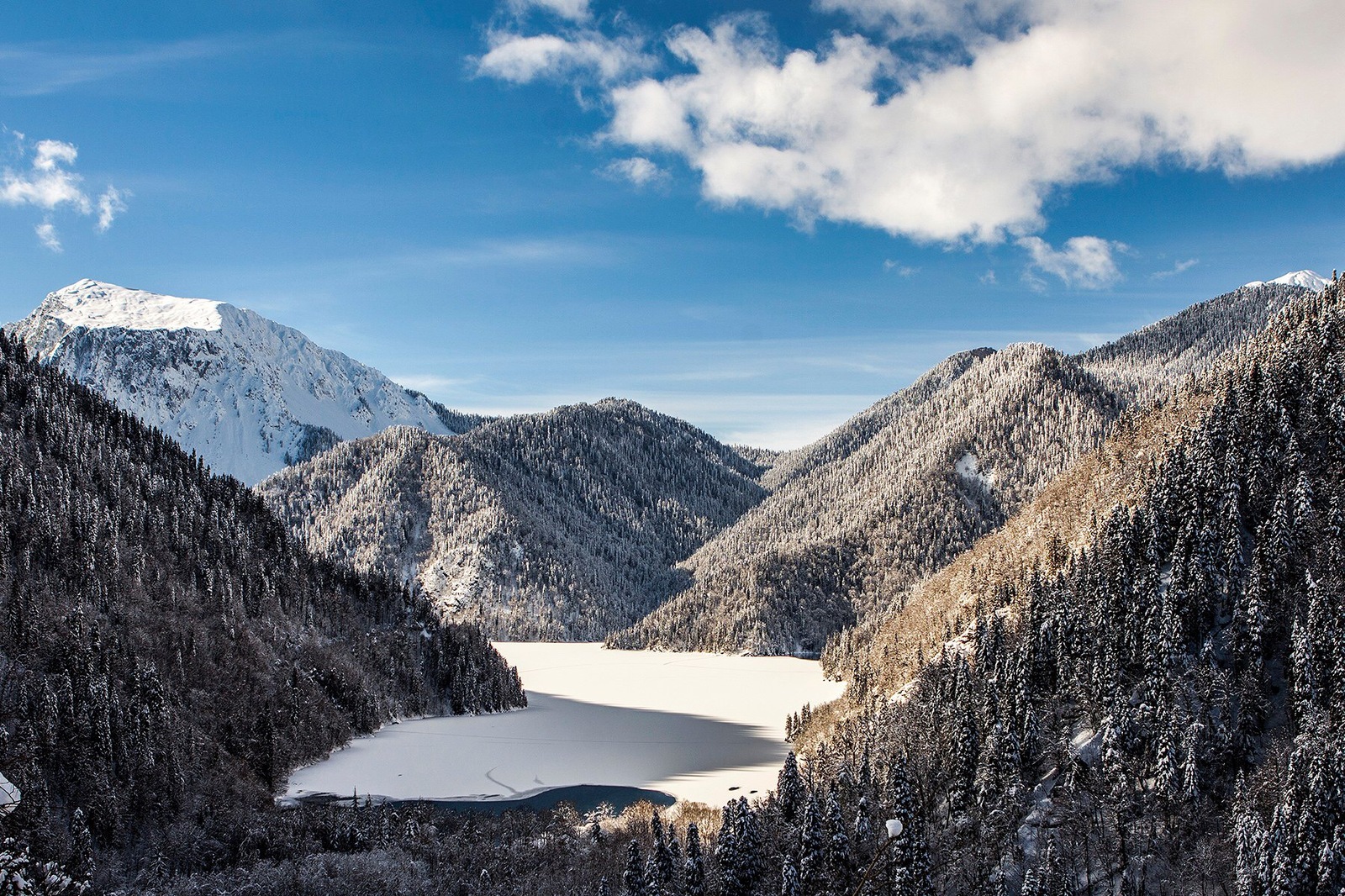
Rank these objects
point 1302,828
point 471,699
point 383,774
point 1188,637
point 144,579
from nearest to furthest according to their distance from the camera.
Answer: point 1302,828 < point 1188,637 < point 383,774 < point 144,579 < point 471,699

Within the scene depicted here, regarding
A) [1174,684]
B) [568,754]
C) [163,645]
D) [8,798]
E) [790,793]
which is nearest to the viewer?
[8,798]

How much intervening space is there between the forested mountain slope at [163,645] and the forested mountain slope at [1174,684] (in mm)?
76109

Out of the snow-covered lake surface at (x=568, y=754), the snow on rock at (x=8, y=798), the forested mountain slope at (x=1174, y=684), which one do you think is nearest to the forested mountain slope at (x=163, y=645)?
the snow-covered lake surface at (x=568, y=754)

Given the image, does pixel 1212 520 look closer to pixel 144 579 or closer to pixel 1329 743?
pixel 1329 743

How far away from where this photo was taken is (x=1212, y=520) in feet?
313

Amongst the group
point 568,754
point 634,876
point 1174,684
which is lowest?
point 568,754

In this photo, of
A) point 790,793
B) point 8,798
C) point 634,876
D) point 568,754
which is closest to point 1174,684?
point 790,793

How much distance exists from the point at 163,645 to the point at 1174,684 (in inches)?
4972

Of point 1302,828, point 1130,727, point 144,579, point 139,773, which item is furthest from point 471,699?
point 1302,828

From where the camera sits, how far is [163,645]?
11875 centimetres

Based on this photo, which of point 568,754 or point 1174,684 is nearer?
point 1174,684

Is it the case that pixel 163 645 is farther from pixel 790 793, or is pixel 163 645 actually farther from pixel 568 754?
pixel 790 793

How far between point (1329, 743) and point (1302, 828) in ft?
32.9

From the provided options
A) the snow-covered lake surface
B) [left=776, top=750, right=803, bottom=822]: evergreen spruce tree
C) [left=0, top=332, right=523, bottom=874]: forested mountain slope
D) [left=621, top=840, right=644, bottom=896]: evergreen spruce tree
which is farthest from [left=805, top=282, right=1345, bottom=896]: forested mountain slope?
[left=0, top=332, right=523, bottom=874]: forested mountain slope
